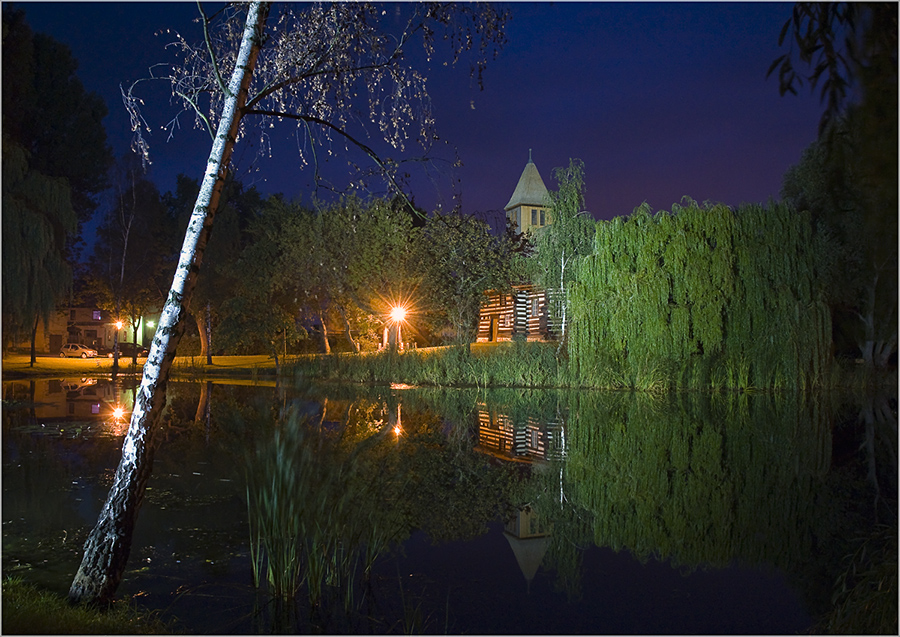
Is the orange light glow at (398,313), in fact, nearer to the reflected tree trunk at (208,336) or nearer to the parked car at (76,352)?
the reflected tree trunk at (208,336)

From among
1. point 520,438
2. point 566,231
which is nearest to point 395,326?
point 566,231

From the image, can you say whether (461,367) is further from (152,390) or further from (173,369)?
(152,390)

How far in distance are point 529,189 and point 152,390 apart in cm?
4749

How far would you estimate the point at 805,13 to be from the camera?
2430mm

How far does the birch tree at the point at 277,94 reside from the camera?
161 inches

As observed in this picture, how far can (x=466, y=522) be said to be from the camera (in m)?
5.97

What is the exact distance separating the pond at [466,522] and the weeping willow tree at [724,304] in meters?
6.04

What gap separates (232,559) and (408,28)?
416cm

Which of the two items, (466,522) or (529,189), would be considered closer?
(466,522)

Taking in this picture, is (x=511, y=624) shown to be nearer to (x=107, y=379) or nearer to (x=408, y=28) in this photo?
(x=408, y=28)

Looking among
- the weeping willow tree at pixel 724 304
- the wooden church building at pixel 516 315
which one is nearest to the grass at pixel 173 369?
the wooden church building at pixel 516 315

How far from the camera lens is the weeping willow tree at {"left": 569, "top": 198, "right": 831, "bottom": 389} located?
Result: 1734 cm

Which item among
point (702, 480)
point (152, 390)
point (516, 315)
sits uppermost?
point (516, 315)

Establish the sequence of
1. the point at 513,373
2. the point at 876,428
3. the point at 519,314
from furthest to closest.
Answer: the point at 519,314 < the point at 513,373 < the point at 876,428
